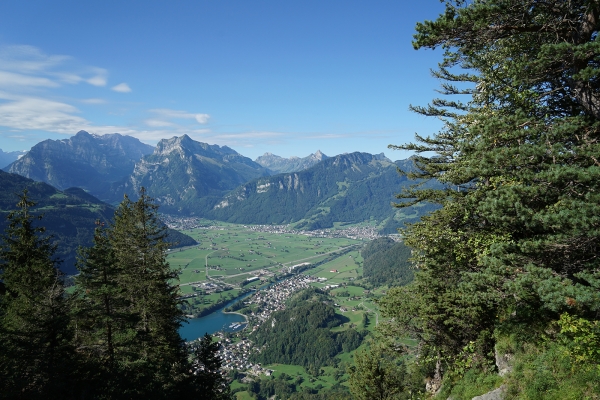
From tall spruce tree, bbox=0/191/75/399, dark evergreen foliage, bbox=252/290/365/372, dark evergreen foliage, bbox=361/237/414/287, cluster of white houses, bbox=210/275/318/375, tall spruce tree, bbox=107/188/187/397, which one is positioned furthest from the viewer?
dark evergreen foliage, bbox=361/237/414/287

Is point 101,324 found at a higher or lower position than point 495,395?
lower

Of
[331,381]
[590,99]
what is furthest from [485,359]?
[331,381]

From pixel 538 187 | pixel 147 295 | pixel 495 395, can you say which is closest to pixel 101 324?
pixel 147 295

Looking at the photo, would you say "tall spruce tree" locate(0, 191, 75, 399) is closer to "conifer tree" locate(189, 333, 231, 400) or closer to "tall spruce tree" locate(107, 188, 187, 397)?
"tall spruce tree" locate(107, 188, 187, 397)

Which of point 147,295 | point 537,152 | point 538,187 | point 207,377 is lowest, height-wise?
point 207,377

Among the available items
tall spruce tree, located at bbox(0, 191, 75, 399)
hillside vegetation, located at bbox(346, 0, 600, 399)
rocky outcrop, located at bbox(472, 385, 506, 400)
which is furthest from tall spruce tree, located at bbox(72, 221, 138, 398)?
hillside vegetation, located at bbox(346, 0, 600, 399)

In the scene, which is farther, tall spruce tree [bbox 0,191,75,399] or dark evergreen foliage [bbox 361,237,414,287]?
dark evergreen foliage [bbox 361,237,414,287]

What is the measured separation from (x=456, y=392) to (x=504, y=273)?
610 centimetres

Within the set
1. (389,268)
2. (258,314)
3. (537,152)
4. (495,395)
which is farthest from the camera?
(389,268)

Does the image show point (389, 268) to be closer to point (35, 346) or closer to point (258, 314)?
point (258, 314)

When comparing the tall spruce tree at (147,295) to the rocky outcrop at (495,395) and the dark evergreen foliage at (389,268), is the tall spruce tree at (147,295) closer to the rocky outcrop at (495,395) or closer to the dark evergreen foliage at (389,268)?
the rocky outcrop at (495,395)

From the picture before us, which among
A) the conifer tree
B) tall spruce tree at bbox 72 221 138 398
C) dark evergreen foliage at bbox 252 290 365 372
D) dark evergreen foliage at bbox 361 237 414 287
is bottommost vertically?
dark evergreen foliage at bbox 252 290 365 372

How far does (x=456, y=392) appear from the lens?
12.5 m

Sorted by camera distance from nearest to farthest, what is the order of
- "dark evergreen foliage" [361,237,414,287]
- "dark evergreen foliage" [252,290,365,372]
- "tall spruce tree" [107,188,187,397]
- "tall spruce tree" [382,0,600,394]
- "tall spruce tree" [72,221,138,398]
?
"tall spruce tree" [382,0,600,394] < "tall spruce tree" [72,221,138,398] < "tall spruce tree" [107,188,187,397] < "dark evergreen foliage" [252,290,365,372] < "dark evergreen foliage" [361,237,414,287]
